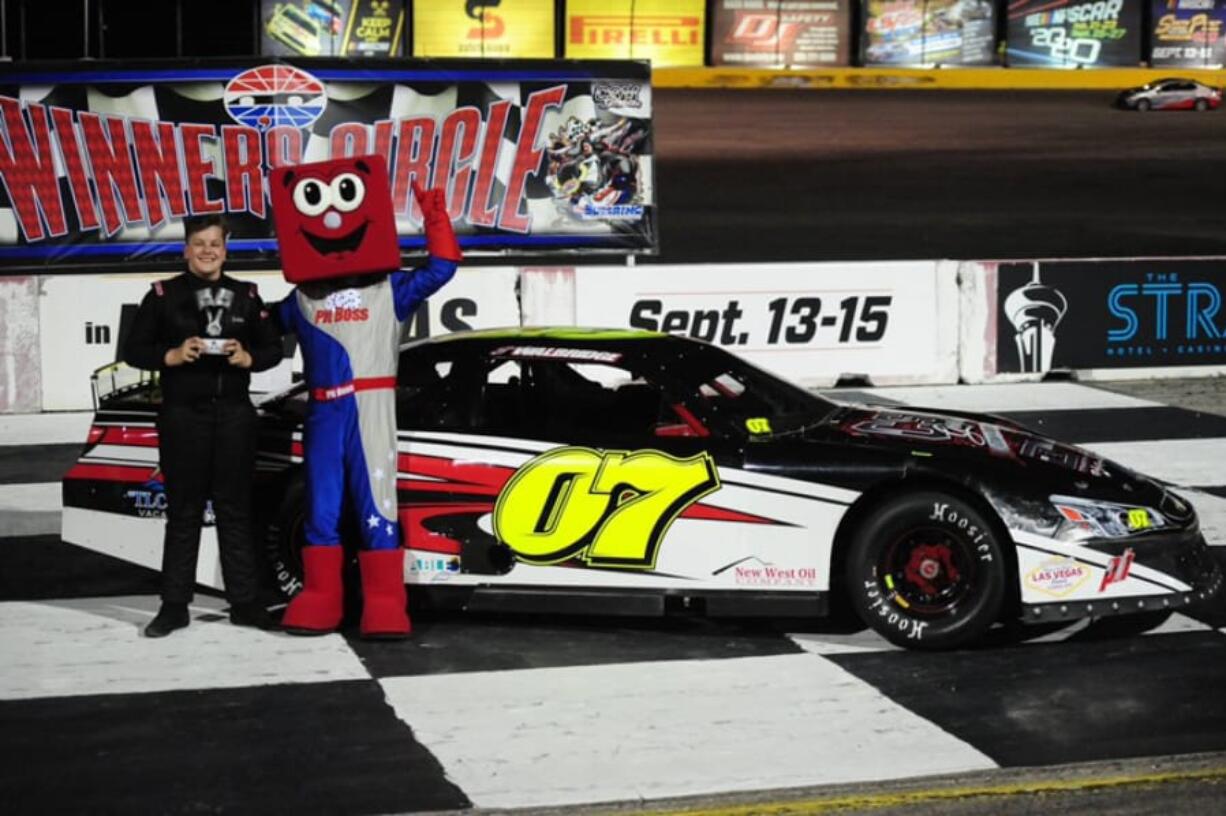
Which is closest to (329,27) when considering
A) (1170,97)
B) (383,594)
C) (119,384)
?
(1170,97)

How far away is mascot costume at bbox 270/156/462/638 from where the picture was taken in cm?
769

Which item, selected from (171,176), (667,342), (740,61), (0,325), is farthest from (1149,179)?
(667,342)

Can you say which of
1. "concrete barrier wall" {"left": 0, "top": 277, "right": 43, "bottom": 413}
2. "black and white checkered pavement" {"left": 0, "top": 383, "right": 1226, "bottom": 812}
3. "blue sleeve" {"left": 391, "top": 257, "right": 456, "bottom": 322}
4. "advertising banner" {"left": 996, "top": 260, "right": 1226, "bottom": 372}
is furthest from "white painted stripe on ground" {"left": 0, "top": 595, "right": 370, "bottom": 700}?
"advertising banner" {"left": 996, "top": 260, "right": 1226, "bottom": 372}

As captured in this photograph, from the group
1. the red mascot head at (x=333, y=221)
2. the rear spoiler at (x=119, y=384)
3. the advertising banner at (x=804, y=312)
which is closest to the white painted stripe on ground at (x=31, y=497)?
the rear spoiler at (x=119, y=384)

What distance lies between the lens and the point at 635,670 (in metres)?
7.49

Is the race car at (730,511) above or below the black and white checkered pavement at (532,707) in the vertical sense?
above

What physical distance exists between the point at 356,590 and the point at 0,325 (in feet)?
23.7

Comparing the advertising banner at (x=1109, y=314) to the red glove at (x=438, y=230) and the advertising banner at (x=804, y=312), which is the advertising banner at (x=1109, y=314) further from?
the red glove at (x=438, y=230)

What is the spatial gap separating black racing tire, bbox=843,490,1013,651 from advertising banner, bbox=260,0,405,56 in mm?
41912

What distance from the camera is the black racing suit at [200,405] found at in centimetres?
766

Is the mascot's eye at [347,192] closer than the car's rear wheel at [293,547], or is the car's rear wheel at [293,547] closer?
the mascot's eye at [347,192]

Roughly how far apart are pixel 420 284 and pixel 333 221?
0.44 meters

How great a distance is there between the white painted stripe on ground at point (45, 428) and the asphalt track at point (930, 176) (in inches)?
447

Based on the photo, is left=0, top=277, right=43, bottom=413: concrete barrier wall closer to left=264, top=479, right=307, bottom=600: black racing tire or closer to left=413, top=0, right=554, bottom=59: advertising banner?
left=264, top=479, right=307, bottom=600: black racing tire
